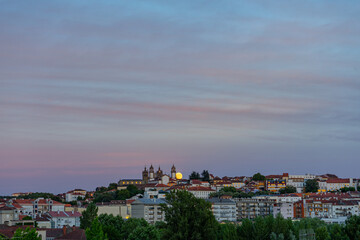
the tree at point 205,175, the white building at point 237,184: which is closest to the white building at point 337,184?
the white building at point 237,184

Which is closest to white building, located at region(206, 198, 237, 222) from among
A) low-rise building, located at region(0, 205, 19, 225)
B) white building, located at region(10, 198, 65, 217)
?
white building, located at region(10, 198, 65, 217)

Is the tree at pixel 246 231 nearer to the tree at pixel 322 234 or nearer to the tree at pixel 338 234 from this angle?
the tree at pixel 322 234

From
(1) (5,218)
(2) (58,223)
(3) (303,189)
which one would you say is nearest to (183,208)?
(1) (5,218)

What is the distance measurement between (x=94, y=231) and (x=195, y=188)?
411 ft

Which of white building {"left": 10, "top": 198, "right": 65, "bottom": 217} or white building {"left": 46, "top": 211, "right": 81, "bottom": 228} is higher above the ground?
white building {"left": 10, "top": 198, "right": 65, "bottom": 217}

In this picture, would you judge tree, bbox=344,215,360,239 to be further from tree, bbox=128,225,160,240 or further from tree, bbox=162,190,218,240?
tree, bbox=128,225,160,240

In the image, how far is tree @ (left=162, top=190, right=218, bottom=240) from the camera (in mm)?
36969

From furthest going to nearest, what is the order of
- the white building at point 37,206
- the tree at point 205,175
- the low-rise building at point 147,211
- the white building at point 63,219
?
the tree at point 205,175 → the white building at point 37,206 → the low-rise building at point 147,211 → the white building at point 63,219

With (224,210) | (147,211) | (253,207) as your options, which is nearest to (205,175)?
(253,207)

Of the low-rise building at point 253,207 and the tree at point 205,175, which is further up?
the tree at point 205,175

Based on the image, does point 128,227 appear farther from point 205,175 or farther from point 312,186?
point 205,175

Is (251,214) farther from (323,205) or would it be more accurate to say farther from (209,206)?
(209,206)

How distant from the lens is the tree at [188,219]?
121 feet

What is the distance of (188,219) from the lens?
1483 inches
